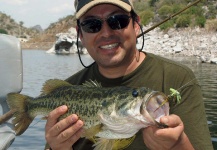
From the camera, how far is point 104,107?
3420 mm

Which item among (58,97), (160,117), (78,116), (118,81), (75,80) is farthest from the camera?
(75,80)

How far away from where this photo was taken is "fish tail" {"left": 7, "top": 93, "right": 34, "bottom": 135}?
4176 mm

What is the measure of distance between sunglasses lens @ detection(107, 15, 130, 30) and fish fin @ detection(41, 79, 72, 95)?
75 centimetres

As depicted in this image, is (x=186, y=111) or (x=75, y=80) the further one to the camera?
(x=75, y=80)

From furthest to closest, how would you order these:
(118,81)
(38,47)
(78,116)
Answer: (38,47) < (118,81) < (78,116)

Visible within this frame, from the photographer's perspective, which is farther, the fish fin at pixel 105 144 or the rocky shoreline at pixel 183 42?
the rocky shoreline at pixel 183 42

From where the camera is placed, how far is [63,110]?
3.58 m

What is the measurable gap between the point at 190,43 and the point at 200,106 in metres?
42.0

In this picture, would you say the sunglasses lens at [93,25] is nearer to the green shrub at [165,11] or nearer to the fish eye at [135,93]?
the fish eye at [135,93]

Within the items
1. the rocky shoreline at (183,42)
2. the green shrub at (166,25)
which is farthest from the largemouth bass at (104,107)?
the green shrub at (166,25)

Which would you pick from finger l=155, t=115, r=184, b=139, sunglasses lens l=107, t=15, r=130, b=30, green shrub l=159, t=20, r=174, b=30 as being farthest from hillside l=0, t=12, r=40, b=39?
finger l=155, t=115, r=184, b=139

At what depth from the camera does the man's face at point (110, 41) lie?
154 inches

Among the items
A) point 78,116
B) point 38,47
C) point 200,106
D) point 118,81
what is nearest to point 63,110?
point 78,116

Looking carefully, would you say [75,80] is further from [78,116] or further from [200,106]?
[200,106]
